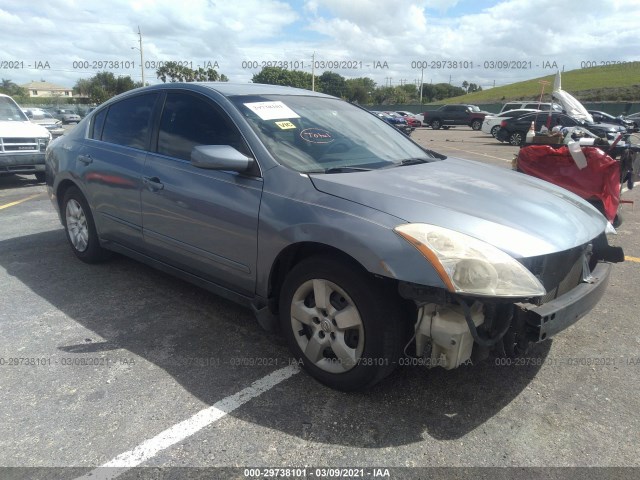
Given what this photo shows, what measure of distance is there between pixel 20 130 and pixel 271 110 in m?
8.22

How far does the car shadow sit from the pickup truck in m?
33.0

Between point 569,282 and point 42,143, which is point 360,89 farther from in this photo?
point 569,282

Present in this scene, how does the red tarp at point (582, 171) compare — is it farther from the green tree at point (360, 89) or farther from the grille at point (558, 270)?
the green tree at point (360, 89)

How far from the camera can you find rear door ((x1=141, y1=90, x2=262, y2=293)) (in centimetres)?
299

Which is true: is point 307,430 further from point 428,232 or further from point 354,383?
point 428,232

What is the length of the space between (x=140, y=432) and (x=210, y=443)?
37 centimetres

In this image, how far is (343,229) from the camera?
2.46 metres

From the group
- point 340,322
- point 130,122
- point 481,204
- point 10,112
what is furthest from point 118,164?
point 10,112

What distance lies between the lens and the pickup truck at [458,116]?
33938 millimetres

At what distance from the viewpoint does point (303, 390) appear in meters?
2.75

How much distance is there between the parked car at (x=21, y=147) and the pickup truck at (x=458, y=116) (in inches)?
1164

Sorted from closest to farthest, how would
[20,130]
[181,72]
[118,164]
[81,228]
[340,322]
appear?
[340,322] → [118,164] → [81,228] → [20,130] → [181,72]

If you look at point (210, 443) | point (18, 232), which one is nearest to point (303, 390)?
point (210, 443)

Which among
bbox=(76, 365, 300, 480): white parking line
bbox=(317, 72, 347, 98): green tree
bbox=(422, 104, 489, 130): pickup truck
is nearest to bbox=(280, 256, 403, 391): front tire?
bbox=(76, 365, 300, 480): white parking line
